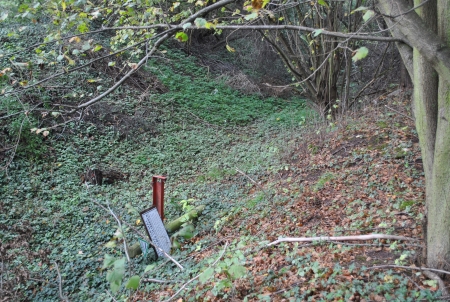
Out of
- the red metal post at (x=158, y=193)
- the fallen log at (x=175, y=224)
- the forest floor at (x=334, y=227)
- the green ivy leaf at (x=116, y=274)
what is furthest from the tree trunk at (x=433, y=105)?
the red metal post at (x=158, y=193)

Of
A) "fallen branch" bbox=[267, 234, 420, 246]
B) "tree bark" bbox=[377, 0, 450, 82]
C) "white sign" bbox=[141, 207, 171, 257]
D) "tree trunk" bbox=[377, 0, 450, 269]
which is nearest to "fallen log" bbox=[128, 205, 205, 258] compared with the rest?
"white sign" bbox=[141, 207, 171, 257]

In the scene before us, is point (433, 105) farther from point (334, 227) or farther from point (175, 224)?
point (175, 224)

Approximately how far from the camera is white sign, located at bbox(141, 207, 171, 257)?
5.29m

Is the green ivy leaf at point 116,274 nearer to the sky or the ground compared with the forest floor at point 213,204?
nearer to the sky

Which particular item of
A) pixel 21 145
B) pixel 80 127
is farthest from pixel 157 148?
pixel 21 145

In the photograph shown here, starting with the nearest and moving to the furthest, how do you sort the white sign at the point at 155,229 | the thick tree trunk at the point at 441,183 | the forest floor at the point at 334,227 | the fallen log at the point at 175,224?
the thick tree trunk at the point at 441,183
the forest floor at the point at 334,227
the white sign at the point at 155,229
the fallen log at the point at 175,224

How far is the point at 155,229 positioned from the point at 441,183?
156 inches

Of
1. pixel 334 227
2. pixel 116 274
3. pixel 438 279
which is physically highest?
pixel 116 274

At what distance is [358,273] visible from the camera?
338 cm

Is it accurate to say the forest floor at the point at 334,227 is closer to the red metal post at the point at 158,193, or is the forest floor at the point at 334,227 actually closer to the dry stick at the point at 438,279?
the dry stick at the point at 438,279

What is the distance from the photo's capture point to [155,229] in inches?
213

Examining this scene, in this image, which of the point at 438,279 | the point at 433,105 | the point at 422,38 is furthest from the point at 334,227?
the point at 422,38

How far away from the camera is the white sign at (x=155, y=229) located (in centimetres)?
529

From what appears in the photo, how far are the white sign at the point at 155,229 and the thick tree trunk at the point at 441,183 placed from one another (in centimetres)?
357
